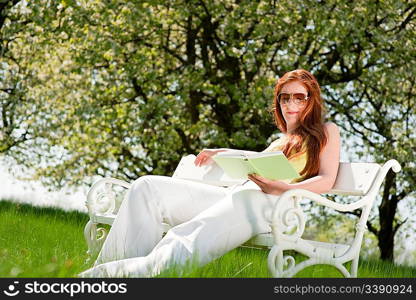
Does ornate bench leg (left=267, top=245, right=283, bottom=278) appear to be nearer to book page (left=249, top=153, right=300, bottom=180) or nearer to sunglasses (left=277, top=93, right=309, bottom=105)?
book page (left=249, top=153, right=300, bottom=180)

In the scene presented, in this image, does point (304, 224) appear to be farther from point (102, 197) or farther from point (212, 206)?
point (102, 197)

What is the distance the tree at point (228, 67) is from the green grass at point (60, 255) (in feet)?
7.04

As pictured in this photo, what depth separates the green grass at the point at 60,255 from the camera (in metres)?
3.12

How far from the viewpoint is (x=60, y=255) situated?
4.17 meters

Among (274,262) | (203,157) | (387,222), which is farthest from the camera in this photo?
(387,222)

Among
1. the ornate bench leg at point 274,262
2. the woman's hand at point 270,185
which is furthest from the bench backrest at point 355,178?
the ornate bench leg at point 274,262

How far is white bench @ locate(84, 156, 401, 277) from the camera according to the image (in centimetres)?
340

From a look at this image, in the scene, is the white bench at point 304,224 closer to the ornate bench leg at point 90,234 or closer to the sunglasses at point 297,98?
the ornate bench leg at point 90,234

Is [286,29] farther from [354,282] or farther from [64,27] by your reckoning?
[354,282]

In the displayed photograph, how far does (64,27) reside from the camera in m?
9.03

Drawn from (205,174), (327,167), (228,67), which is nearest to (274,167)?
(327,167)

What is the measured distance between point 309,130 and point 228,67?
5.45m

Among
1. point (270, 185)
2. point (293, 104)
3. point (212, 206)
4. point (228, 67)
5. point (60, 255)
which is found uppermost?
point (228, 67)

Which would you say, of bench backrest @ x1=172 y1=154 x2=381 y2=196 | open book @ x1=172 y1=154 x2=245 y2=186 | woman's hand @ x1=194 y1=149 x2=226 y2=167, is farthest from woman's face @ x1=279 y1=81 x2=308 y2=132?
open book @ x1=172 y1=154 x2=245 y2=186
